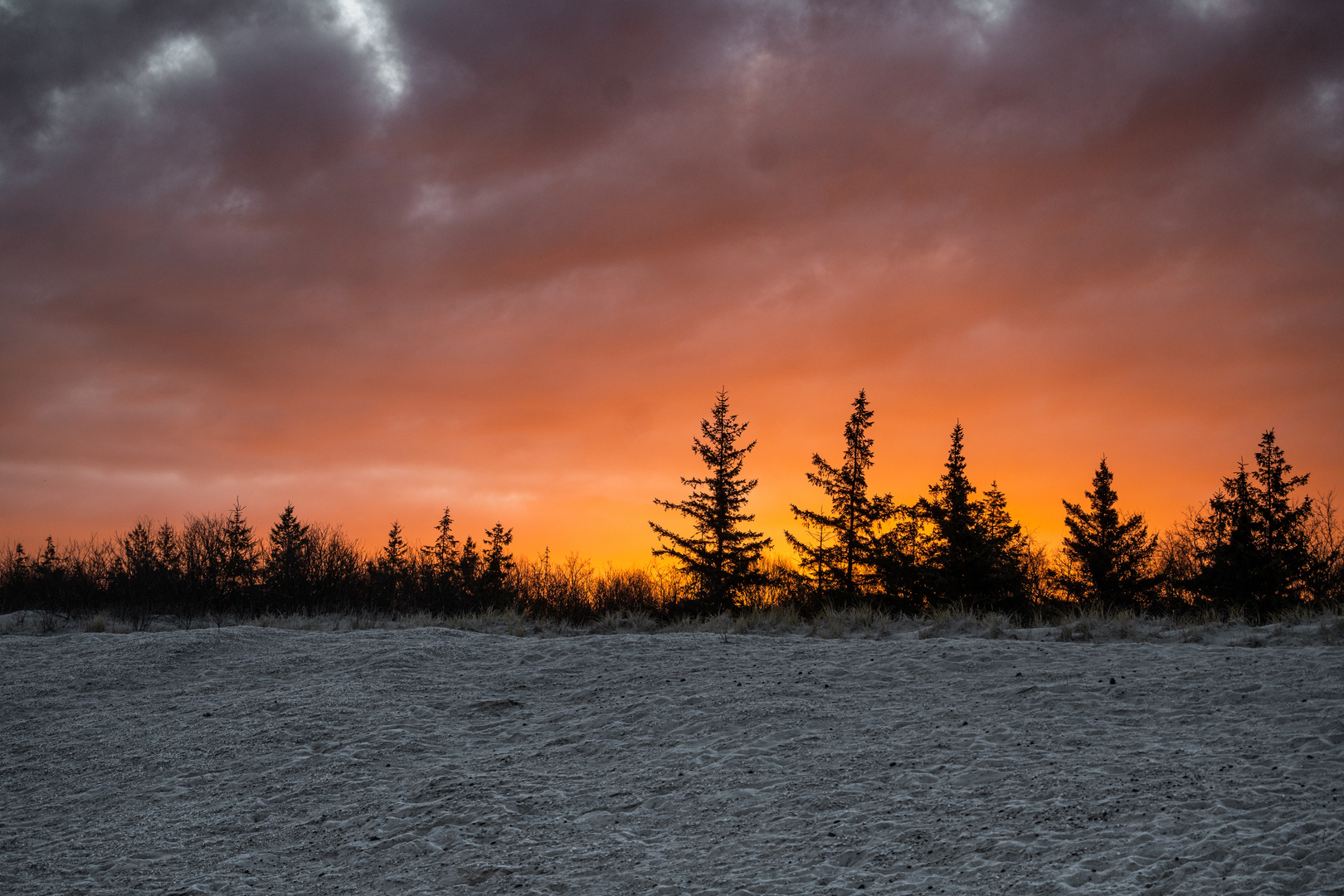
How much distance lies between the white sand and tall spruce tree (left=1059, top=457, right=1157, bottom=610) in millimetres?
28021

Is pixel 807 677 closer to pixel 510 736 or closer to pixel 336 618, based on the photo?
pixel 510 736

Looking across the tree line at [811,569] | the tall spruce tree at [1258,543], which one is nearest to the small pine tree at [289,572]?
the tree line at [811,569]

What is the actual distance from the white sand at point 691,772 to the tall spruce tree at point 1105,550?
28.0 m

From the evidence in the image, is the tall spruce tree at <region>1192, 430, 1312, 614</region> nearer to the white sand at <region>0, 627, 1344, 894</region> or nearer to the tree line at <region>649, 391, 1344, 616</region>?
the tree line at <region>649, 391, 1344, 616</region>

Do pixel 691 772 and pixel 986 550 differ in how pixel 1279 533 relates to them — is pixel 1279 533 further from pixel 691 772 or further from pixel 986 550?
pixel 691 772

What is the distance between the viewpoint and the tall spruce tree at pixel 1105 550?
114 ft

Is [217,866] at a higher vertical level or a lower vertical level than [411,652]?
lower

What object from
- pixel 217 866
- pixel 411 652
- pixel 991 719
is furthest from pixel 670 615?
pixel 217 866

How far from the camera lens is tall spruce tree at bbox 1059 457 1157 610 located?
1364 inches

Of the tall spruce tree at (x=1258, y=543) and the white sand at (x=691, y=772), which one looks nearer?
the white sand at (x=691, y=772)

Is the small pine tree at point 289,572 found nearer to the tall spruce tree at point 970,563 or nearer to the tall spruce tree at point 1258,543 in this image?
the tall spruce tree at point 970,563

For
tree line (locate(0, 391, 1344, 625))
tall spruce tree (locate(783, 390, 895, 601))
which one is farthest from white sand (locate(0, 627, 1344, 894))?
tall spruce tree (locate(783, 390, 895, 601))

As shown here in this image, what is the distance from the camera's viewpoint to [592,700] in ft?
28.0

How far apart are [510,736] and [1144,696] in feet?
17.5
